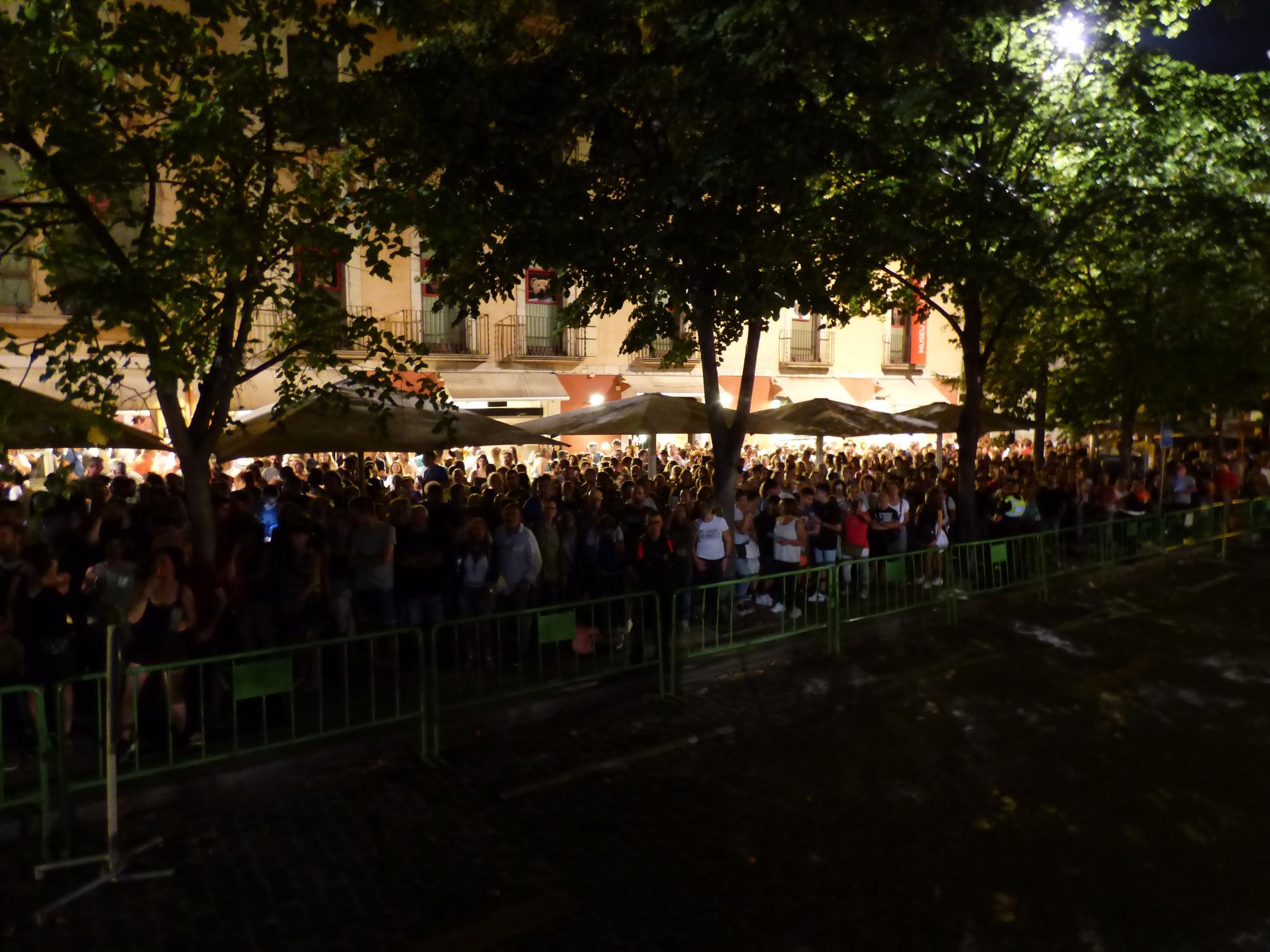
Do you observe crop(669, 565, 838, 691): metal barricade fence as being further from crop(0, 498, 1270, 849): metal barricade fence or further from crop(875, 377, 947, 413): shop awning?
crop(875, 377, 947, 413): shop awning

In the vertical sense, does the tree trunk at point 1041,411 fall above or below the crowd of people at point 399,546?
above

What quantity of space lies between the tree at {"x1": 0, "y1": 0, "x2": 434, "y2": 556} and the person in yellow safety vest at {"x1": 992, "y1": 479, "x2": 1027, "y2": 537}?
9.31 m

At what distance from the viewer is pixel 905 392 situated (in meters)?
33.2

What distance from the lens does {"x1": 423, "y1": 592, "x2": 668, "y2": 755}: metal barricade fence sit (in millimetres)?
7273

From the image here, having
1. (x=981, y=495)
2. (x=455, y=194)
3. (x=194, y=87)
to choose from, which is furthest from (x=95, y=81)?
(x=981, y=495)

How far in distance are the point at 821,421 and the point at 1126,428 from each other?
7.83 m

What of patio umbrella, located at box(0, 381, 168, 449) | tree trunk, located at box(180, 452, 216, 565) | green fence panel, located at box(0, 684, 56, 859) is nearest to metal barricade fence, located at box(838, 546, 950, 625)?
tree trunk, located at box(180, 452, 216, 565)

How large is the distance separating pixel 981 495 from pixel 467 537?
9.21 m

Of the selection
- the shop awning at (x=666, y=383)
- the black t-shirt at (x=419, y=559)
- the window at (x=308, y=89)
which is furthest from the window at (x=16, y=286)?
the shop awning at (x=666, y=383)

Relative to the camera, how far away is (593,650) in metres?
8.19

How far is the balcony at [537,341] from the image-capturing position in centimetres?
2367

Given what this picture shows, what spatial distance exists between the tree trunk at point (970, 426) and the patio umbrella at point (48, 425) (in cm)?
1092

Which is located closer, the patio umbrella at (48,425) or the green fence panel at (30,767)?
the green fence panel at (30,767)

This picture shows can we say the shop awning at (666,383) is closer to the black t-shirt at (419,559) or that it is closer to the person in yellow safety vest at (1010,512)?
the person in yellow safety vest at (1010,512)
